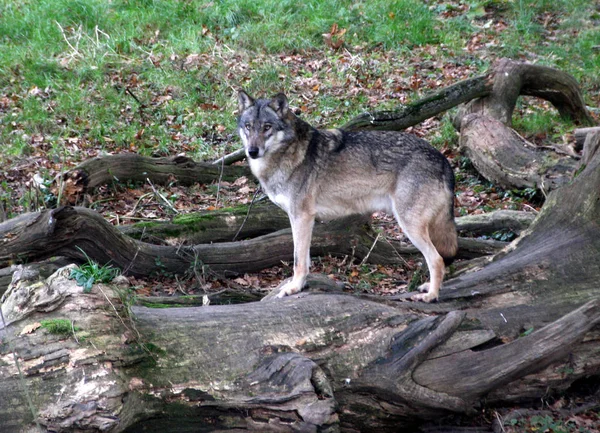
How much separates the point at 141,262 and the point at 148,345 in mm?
2504

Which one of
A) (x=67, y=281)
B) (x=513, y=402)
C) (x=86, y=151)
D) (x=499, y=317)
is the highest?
(x=67, y=281)

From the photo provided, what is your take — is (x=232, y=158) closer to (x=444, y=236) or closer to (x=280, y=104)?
(x=280, y=104)

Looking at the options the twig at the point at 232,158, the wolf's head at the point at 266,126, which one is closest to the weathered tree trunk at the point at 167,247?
the wolf's head at the point at 266,126

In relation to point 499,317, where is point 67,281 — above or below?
above

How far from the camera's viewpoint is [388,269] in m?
7.44

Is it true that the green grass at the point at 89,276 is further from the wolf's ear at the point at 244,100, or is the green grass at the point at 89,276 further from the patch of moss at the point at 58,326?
the wolf's ear at the point at 244,100

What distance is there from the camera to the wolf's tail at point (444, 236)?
19.4 ft

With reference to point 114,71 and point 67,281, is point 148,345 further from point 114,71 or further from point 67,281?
point 114,71

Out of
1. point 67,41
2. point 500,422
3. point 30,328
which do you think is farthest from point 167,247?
point 67,41

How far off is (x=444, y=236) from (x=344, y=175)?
1.11 meters

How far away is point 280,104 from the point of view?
6191mm

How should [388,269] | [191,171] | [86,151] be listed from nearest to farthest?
1. [388,269]
2. [191,171]
3. [86,151]

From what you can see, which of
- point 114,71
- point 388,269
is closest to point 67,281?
point 388,269

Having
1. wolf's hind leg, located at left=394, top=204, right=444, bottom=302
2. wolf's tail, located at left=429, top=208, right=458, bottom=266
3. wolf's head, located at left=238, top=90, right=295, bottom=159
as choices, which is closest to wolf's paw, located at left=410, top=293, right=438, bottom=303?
wolf's hind leg, located at left=394, top=204, right=444, bottom=302
